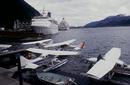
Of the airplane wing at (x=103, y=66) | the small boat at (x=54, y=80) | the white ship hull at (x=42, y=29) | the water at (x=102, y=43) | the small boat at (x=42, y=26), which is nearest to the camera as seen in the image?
the airplane wing at (x=103, y=66)

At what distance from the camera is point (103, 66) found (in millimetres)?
17000

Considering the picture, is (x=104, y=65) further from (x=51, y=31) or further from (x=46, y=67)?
(x=51, y=31)

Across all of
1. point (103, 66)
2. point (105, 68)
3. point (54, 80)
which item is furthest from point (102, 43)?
point (54, 80)

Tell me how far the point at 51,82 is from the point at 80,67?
34.7 ft

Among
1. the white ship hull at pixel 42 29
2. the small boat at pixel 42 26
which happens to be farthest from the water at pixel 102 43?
the small boat at pixel 42 26

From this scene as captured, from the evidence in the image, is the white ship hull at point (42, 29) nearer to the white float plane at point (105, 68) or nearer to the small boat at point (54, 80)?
the white float plane at point (105, 68)

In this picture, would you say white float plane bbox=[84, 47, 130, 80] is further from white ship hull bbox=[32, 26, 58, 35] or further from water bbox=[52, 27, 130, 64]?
white ship hull bbox=[32, 26, 58, 35]

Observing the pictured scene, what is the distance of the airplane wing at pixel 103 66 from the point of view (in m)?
15.0

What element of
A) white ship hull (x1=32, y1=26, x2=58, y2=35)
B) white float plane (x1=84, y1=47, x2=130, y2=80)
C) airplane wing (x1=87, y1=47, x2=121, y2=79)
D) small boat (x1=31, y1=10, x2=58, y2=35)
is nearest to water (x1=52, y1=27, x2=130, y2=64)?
white ship hull (x1=32, y1=26, x2=58, y2=35)

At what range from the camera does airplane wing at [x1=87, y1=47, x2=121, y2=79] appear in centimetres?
1496

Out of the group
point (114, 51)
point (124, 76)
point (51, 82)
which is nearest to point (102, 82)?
point (124, 76)

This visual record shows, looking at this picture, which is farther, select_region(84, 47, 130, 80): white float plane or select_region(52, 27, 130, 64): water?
select_region(52, 27, 130, 64): water

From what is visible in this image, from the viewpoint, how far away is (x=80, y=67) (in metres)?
25.4

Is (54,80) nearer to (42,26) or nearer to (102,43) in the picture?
(102,43)
